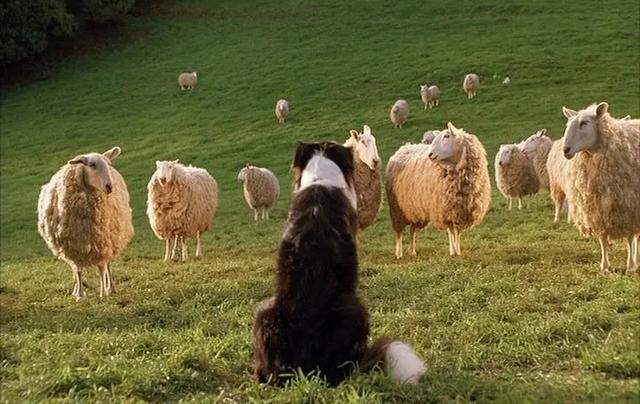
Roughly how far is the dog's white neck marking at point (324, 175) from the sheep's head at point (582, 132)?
494cm

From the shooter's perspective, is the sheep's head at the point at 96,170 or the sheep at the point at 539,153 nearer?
the sheep's head at the point at 96,170

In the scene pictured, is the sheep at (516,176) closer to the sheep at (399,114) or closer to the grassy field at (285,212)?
the grassy field at (285,212)

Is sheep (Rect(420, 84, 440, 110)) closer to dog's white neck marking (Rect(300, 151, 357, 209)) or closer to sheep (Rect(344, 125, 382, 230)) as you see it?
sheep (Rect(344, 125, 382, 230))

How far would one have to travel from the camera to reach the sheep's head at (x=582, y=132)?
33.0ft

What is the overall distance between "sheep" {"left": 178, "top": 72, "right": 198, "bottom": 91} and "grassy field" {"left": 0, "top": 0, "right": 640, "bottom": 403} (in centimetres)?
42

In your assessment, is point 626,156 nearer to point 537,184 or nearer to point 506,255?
point 506,255

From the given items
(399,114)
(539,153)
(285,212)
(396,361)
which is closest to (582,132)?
(396,361)

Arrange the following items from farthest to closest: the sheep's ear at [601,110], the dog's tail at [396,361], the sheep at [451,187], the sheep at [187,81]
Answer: the sheep at [187,81], the sheep at [451,187], the sheep's ear at [601,110], the dog's tail at [396,361]

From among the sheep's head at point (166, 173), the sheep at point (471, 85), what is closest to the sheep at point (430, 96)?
the sheep at point (471, 85)

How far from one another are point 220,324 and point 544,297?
11.4 ft

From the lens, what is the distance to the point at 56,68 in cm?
4888

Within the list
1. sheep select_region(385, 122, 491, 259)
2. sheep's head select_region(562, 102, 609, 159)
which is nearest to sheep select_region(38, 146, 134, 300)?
sheep select_region(385, 122, 491, 259)

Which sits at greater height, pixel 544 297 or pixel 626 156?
pixel 626 156

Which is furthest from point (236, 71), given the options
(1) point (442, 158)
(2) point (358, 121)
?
(1) point (442, 158)
